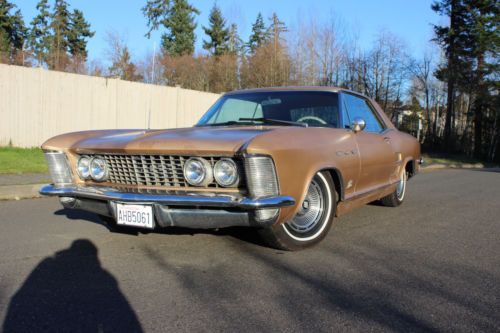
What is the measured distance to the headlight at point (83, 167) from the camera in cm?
407

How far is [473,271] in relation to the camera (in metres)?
3.58

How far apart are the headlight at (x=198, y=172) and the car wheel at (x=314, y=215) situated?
0.86 metres

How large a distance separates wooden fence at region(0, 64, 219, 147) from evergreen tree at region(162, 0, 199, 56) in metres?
28.6

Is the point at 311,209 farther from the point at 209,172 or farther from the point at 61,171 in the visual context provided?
the point at 61,171

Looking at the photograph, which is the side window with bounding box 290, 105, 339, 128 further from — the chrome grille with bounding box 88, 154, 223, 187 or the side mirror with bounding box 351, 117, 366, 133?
the chrome grille with bounding box 88, 154, 223, 187

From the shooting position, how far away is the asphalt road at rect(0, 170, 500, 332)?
2613mm

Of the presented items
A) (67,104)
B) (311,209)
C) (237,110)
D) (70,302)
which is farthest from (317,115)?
(67,104)

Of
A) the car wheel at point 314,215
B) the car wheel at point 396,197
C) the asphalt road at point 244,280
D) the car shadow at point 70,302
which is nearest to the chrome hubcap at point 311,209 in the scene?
the car wheel at point 314,215

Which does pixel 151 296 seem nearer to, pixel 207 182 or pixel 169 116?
pixel 207 182

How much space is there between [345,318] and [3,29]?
153ft

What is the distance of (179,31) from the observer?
43.4 meters

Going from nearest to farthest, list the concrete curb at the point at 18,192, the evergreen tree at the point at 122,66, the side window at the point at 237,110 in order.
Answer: the side window at the point at 237,110, the concrete curb at the point at 18,192, the evergreen tree at the point at 122,66

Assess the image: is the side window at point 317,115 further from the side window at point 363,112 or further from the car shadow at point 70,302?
the car shadow at point 70,302

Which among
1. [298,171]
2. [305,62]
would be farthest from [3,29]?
[298,171]
